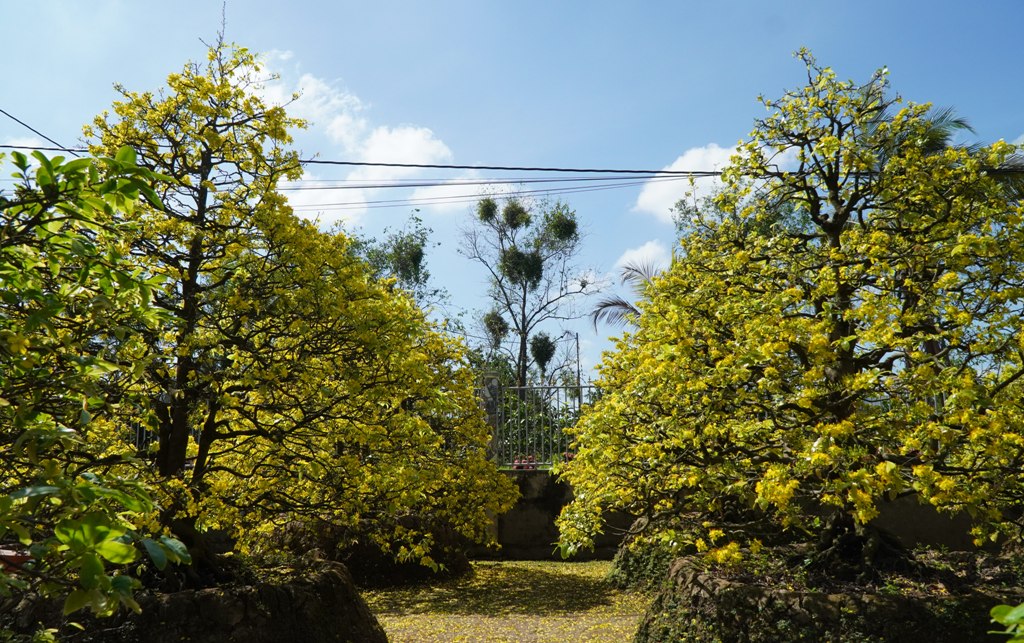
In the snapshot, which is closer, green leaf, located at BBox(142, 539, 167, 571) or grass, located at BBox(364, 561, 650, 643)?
green leaf, located at BBox(142, 539, 167, 571)

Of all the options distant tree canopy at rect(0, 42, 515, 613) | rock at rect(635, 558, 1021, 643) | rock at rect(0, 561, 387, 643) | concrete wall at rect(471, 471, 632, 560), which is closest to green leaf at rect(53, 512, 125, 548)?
distant tree canopy at rect(0, 42, 515, 613)

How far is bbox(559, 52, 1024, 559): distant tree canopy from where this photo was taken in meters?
4.60

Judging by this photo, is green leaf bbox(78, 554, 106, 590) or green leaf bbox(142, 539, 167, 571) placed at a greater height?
green leaf bbox(142, 539, 167, 571)

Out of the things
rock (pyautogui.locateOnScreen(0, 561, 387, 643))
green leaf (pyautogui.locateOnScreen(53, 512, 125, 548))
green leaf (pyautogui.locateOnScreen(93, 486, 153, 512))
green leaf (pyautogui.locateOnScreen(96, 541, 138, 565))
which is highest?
green leaf (pyautogui.locateOnScreen(93, 486, 153, 512))

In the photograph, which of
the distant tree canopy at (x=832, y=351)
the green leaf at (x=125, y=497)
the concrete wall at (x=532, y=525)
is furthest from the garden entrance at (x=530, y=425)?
the green leaf at (x=125, y=497)

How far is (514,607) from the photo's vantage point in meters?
8.23

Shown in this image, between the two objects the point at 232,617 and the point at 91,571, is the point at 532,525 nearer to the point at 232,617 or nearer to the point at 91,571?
the point at 232,617

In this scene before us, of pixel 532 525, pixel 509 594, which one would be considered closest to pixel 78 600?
pixel 509 594

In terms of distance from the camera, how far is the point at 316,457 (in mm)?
5914

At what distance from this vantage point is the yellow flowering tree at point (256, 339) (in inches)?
208

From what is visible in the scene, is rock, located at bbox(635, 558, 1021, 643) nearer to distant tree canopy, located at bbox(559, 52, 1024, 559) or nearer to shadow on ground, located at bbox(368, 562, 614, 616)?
distant tree canopy, located at bbox(559, 52, 1024, 559)

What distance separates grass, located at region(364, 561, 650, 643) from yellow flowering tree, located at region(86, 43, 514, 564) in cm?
147

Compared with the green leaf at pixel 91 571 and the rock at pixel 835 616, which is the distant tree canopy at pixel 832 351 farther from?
the green leaf at pixel 91 571

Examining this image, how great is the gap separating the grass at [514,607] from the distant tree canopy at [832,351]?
1.33m
